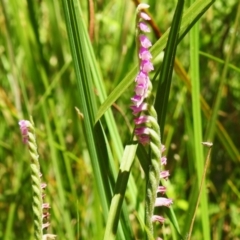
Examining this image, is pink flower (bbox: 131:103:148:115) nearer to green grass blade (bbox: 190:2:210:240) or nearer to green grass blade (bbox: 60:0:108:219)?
green grass blade (bbox: 60:0:108:219)

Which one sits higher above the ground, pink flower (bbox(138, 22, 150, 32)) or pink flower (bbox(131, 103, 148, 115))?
pink flower (bbox(138, 22, 150, 32))

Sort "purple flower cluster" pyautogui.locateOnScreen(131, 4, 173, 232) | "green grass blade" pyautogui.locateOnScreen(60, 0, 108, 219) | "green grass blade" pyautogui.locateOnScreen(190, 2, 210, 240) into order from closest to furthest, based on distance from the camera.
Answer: "purple flower cluster" pyautogui.locateOnScreen(131, 4, 173, 232) → "green grass blade" pyautogui.locateOnScreen(60, 0, 108, 219) → "green grass blade" pyautogui.locateOnScreen(190, 2, 210, 240)

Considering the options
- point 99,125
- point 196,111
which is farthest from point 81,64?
point 196,111

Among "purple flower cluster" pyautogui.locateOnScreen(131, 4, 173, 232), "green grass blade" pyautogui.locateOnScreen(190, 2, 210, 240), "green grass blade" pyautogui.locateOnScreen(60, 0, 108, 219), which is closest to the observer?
"purple flower cluster" pyautogui.locateOnScreen(131, 4, 173, 232)

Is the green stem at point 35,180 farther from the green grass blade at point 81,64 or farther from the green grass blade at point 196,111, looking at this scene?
the green grass blade at point 196,111

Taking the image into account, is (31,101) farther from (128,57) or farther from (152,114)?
(152,114)

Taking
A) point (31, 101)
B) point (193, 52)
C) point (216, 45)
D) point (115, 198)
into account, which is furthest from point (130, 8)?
point (115, 198)

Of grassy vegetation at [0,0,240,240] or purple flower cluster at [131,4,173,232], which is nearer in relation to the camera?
purple flower cluster at [131,4,173,232]

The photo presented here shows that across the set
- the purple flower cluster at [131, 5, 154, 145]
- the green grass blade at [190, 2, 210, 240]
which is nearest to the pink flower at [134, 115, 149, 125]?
the purple flower cluster at [131, 5, 154, 145]

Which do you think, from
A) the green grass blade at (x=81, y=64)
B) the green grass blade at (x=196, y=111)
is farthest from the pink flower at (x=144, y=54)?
the green grass blade at (x=196, y=111)
